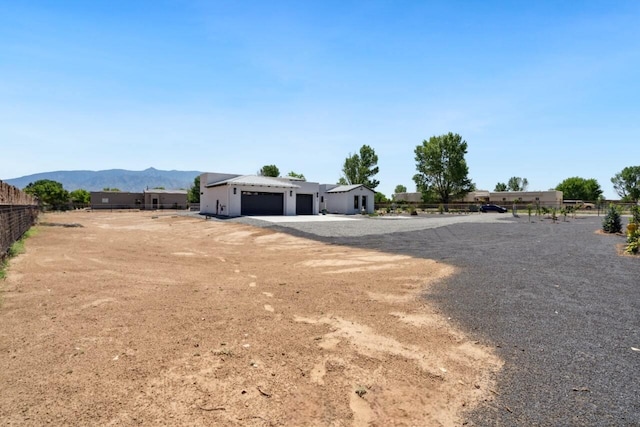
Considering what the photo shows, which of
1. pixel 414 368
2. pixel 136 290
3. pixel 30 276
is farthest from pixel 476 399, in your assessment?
pixel 30 276

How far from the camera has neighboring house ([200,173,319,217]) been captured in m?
30.3

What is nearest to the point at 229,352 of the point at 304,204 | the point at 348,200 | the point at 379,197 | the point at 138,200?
the point at 304,204

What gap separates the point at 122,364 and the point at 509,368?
4192mm

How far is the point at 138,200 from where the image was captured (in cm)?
5894

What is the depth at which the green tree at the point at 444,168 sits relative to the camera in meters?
61.0

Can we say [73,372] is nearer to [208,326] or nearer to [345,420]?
[208,326]

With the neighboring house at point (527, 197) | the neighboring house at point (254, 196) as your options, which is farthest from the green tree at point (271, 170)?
the neighboring house at point (527, 197)

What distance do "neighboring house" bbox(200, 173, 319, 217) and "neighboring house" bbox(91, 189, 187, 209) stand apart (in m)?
26.8

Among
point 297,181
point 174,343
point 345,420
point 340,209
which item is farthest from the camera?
point 340,209

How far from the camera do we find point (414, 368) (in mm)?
3693

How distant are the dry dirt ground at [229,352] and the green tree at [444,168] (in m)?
58.2

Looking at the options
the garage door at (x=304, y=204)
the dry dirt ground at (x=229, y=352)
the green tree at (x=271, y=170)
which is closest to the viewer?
the dry dirt ground at (x=229, y=352)

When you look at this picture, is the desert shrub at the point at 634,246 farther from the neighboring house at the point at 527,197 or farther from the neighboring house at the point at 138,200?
the neighboring house at the point at 138,200

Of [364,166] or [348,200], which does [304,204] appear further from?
[364,166]
